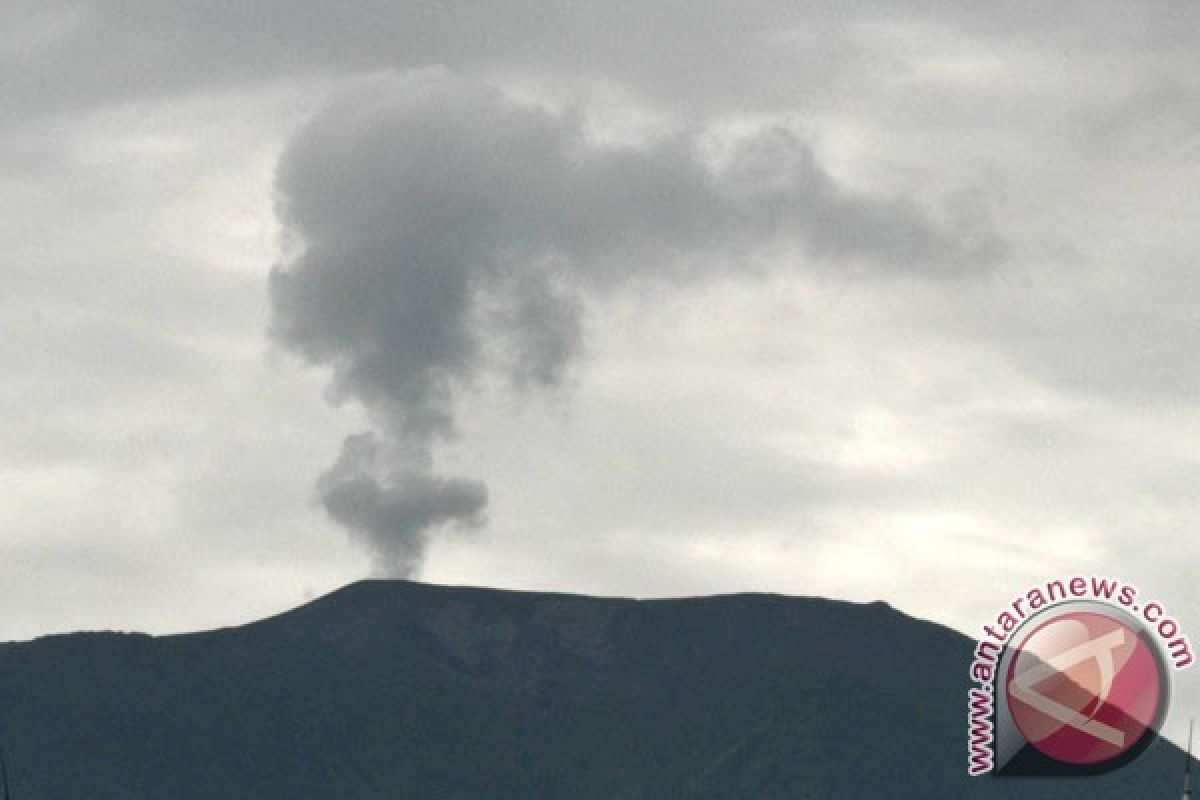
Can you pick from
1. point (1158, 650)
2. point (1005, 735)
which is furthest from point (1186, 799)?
point (1005, 735)

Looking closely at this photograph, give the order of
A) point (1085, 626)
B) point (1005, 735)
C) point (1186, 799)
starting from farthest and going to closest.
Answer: point (1005, 735), point (1085, 626), point (1186, 799)

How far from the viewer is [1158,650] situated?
81375 mm

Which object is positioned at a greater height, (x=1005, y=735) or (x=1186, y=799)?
(x=1005, y=735)

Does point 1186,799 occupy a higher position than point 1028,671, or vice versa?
point 1028,671

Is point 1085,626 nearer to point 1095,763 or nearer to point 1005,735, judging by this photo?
point 1095,763

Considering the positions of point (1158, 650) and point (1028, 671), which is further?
point (1028, 671)

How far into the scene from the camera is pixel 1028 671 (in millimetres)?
88562

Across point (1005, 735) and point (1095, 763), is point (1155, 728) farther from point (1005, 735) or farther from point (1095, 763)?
point (1005, 735)

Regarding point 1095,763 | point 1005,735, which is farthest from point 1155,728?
point 1005,735

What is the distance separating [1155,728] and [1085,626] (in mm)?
4807


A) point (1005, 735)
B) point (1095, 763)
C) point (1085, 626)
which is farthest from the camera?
point (1005, 735)

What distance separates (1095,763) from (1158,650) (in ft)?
30.5

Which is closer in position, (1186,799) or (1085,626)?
(1186,799)

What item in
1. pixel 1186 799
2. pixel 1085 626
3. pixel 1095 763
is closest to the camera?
pixel 1186 799
